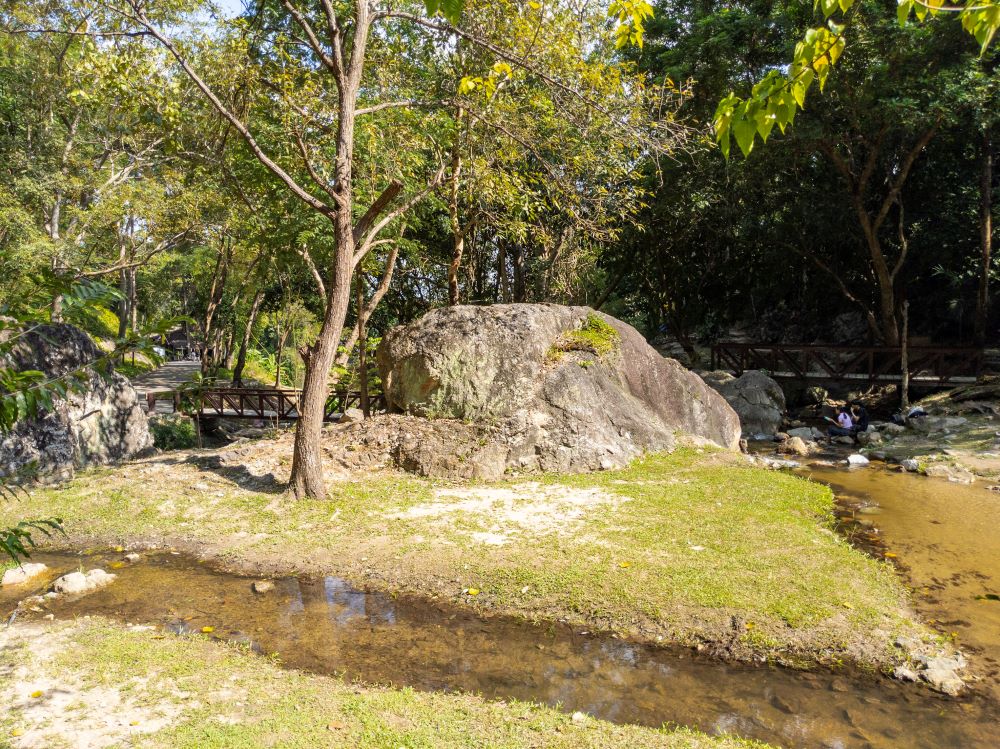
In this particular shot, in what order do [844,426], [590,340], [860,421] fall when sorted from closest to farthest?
[590,340] → [844,426] → [860,421]

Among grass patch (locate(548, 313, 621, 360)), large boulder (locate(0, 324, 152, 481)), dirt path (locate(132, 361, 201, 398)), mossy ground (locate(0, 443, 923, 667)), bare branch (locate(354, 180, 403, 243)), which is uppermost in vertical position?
bare branch (locate(354, 180, 403, 243))

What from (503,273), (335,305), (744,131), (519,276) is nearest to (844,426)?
(519,276)

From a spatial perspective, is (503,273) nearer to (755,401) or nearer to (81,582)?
(755,401)

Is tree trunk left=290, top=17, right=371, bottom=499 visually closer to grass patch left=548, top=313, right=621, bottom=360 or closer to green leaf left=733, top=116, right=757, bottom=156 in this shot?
grass patch left=548, top=313, right=621, bottom=360

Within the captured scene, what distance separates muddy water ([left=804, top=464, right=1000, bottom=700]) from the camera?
6082 millimetres

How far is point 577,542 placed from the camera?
7.95 m

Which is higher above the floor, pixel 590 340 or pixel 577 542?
pixel 590 340

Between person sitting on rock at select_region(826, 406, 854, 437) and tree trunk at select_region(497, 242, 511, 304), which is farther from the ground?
tree trunk at select_region(497, 242, 511, 304)

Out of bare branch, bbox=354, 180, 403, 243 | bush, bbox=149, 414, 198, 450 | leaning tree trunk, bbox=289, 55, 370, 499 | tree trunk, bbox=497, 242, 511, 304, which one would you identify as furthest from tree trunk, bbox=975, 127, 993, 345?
bush, bbox=149, 414, 198, 450

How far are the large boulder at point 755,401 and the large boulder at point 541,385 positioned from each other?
5.97 meters

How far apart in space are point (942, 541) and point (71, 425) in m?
13.4

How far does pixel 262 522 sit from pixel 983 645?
7768 millimetres

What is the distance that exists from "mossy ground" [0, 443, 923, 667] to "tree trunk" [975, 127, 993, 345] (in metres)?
14.3

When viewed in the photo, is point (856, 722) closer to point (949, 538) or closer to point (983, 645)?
point (983, 645)
